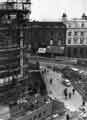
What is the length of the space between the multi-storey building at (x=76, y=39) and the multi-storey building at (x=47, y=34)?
4.20 feet

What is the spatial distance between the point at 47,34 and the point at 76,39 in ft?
21.0

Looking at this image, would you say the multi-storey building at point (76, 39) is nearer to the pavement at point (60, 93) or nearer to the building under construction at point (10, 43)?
the pavement at point (60, 93)

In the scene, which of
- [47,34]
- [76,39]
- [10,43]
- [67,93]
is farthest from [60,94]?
[47,34]

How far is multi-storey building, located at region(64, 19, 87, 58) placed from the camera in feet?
139

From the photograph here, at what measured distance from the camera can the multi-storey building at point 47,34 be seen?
143 feet

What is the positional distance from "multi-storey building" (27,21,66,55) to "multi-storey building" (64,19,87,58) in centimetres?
128

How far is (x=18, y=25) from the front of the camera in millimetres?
17672

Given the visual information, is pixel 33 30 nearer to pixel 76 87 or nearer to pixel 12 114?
pixel 76 87

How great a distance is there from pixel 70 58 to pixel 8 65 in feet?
79.3

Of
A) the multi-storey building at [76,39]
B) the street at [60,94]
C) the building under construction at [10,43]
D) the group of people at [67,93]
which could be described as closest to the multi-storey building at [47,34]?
the multi-storey building at [76,39]

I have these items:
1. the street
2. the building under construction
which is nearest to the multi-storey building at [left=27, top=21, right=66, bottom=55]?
the street

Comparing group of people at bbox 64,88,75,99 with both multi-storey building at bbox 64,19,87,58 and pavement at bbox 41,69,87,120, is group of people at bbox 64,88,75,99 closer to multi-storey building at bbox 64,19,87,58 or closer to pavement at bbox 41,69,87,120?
pavement at bbox 41,69,87,120

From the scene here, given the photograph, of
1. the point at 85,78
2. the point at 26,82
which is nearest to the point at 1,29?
the point at 26,82

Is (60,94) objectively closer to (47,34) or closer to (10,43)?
(10,43)
